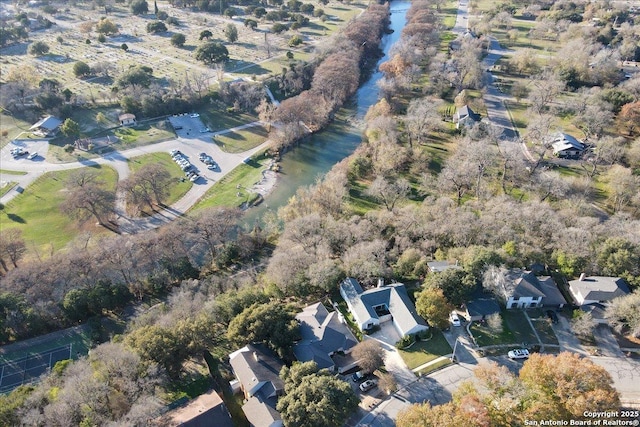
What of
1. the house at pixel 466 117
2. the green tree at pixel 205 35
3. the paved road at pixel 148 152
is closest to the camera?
the paved road at pixel 148 152

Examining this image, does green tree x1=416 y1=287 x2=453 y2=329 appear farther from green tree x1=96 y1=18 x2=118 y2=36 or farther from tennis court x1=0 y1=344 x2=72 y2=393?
green tree x1=96 y1=18 x2=118 y2=36

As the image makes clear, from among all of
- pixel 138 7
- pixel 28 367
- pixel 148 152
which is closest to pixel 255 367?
pixel 28 367

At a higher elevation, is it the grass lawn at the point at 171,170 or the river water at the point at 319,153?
the river water at the point at 319,153

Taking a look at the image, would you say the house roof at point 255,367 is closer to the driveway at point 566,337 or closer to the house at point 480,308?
the house at point 480,308

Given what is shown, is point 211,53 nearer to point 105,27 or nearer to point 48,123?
point 48,123

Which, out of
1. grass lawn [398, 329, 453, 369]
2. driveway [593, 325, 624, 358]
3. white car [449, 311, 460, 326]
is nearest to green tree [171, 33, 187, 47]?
white car [449, 311, 460, 326]

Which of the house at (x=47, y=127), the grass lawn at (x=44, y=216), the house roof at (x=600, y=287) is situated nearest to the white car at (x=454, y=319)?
the house roof at (x=600, y=287)
